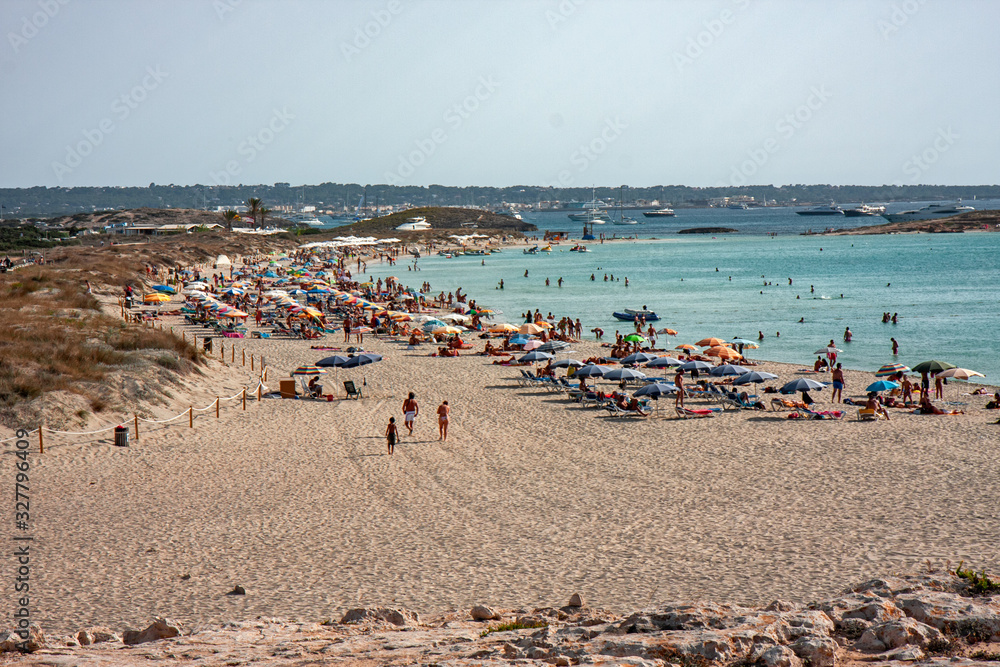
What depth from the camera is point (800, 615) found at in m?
6.20

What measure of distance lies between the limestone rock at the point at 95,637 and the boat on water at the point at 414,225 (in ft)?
372

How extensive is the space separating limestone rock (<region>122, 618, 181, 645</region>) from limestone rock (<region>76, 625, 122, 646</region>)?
5.6 inches

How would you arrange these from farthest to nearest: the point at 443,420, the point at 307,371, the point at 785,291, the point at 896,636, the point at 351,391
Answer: the point at 785,291 < the point at 307,371 < the point at 351,391 < the point at 443,420 < the point at 896,636

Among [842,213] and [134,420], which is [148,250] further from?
[842,213]

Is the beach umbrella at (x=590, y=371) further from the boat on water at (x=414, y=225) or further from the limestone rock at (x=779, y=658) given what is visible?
the boat on water at (x=414, y=225)

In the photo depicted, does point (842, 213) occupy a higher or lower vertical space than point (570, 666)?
higher

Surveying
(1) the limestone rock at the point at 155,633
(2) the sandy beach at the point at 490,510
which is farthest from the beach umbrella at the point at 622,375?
(1) the limestone rock at the point at 155,633

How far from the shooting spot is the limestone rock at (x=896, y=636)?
572cm

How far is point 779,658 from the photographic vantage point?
546cm

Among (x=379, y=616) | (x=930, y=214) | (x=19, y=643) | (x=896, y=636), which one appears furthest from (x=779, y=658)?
(x=930, y=214)

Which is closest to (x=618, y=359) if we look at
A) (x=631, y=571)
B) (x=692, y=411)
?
(x=692, y=411)

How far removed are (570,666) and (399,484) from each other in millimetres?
7893

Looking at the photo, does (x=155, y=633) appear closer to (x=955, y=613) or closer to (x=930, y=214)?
(x=955, y=613)

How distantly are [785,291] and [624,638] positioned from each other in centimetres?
4776
